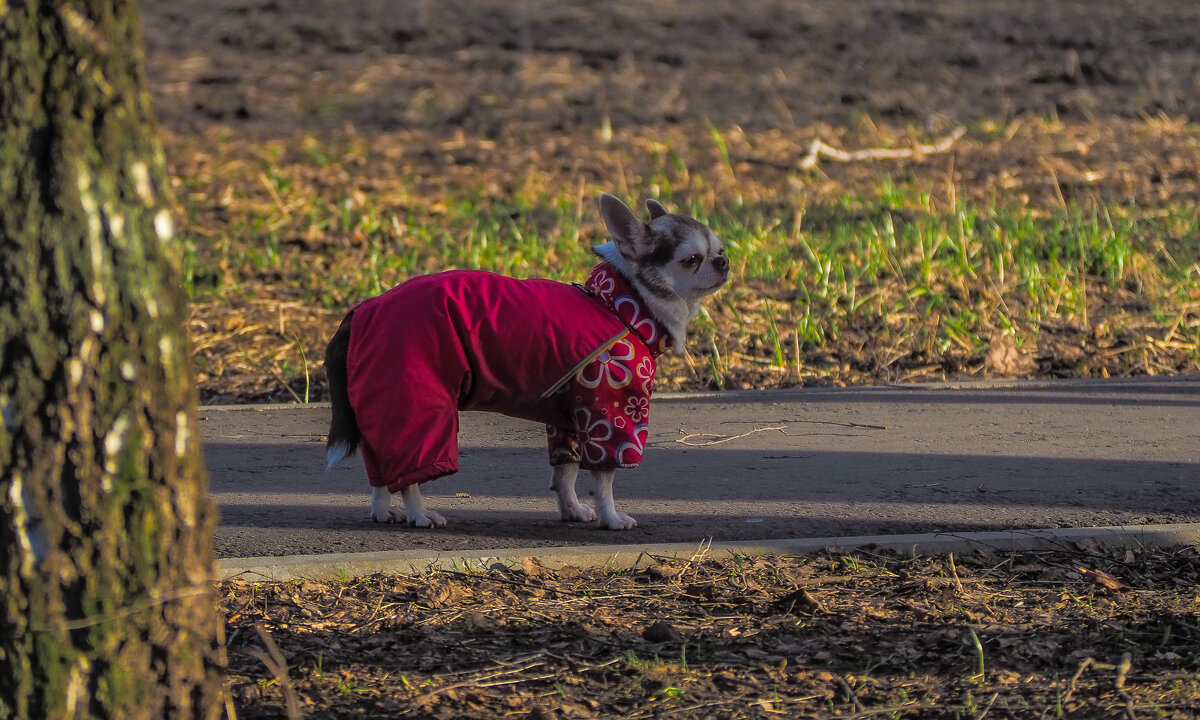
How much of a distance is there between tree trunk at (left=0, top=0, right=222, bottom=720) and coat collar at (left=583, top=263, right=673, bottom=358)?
277 centimetres

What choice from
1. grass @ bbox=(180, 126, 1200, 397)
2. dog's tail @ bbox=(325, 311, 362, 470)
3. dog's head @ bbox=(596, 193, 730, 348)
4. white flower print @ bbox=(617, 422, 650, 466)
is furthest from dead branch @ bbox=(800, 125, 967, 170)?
dog's tail @ bbox=(325, 311, 362, 470)

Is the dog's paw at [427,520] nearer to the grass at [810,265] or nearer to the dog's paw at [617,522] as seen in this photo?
the dog's paw at [617,522]

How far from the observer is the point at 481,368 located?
5066 mm

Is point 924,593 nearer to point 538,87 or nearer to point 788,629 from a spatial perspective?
point 788,629

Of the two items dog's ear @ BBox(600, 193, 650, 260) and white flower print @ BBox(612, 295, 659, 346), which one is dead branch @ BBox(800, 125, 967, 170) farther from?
white flower print @ BBox(612, 295, 659, 346)

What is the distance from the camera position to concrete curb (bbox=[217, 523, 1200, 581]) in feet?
14.5

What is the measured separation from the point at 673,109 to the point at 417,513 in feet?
37.4

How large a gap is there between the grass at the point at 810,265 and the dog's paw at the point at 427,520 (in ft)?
9.00

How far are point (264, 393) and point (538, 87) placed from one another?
9.60 metres

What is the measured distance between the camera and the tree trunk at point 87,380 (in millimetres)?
2473

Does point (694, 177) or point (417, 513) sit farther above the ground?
point (694, 177)

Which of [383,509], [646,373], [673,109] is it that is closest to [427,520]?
[383,509]

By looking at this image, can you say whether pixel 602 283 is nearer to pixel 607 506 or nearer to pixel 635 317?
pixel 635 317

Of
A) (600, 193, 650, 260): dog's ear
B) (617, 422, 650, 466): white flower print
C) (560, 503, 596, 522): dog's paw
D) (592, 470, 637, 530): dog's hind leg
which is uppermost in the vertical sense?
(600, 193, 650, 260): dog's ear
